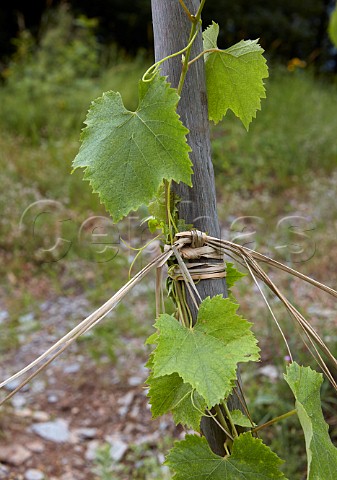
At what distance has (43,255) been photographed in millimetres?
3785

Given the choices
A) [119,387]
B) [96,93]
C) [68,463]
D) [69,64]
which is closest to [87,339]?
[119,387]

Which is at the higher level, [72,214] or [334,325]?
[72,214]

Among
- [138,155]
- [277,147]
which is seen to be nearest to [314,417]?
[138,155]

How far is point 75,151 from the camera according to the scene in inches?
192

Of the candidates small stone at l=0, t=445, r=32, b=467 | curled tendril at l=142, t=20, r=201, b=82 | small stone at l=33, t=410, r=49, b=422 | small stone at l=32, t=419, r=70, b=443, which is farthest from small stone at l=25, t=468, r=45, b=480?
curled tendril at l=142, t=20, r=201, b=82

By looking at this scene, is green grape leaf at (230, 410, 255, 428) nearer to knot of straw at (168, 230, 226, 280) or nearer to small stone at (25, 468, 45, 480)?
knot of straw at (168, 230, 226, 280)

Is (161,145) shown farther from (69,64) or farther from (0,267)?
(69,64)

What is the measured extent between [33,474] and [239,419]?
1500 millimetres

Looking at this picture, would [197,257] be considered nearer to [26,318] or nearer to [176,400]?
[176,400]

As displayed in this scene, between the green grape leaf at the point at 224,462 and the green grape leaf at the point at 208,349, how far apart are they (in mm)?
97

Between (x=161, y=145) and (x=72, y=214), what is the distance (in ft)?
11.2

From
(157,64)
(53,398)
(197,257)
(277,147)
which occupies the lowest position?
(53,398)

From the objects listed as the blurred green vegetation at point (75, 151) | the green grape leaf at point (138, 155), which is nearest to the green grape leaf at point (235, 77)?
the green grape leaf at point (138, 155)

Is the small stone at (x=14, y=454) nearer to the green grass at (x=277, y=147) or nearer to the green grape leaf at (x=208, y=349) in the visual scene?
the green grape leaf at (x=208, y=349)
